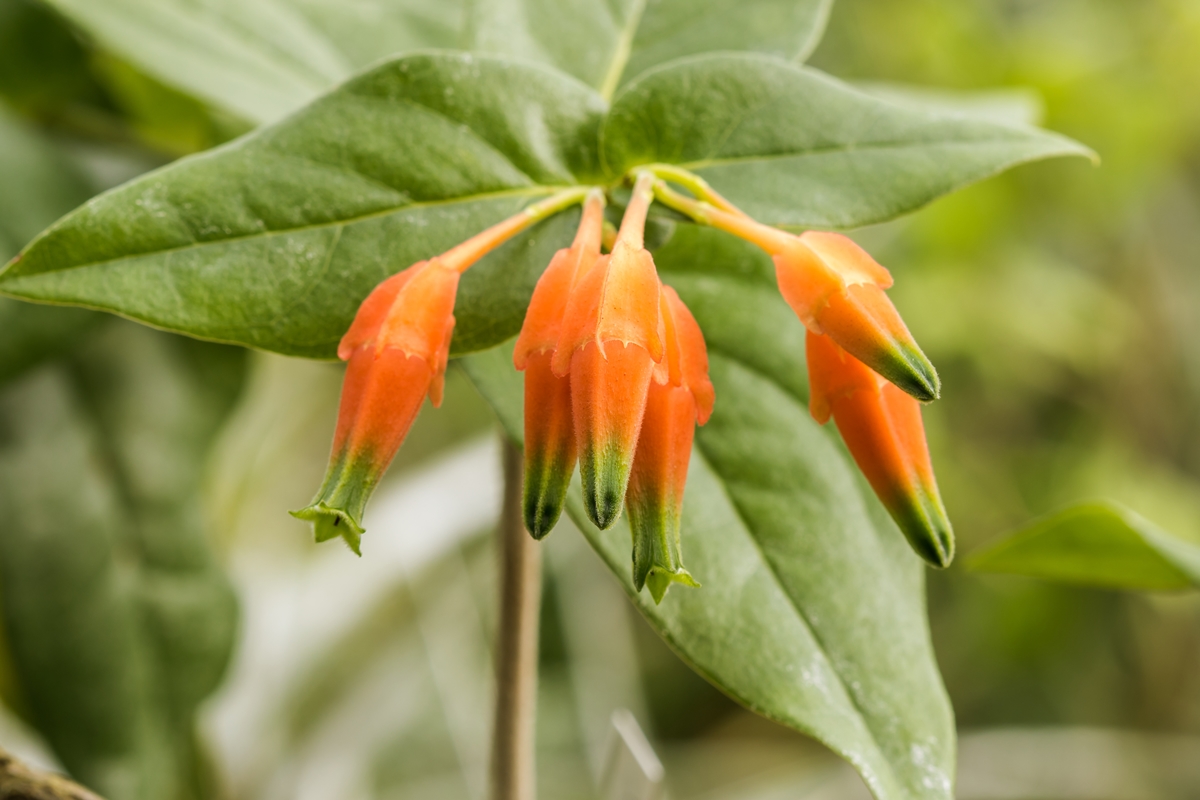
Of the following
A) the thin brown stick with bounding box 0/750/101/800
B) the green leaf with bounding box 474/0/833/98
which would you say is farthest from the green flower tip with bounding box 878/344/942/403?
the thin brown stick with bounding box 0/750/101/800

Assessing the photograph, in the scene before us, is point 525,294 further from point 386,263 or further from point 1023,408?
point 1023,408

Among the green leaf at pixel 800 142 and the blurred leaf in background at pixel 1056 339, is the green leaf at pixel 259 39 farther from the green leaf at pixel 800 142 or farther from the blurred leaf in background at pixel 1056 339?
the blurred leaf in background at pixel 1056 339

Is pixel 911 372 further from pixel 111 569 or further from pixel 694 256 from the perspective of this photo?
pixel 111 569

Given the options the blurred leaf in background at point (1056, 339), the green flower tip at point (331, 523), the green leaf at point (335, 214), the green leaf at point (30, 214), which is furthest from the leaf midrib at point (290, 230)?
Answer: the blurred leaf in background at point (1056, 339)

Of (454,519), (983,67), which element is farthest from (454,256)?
(983,67)

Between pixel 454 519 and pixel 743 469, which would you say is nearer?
pixel 743 469

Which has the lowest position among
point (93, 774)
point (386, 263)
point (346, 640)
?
point (346, 640)

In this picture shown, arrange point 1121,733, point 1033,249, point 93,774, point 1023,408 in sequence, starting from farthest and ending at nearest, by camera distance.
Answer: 1. point 1023,408
2. point 1033,249
3. point 1121,733
4. point 93,774

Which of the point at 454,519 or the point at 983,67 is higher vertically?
the point at 983,67
